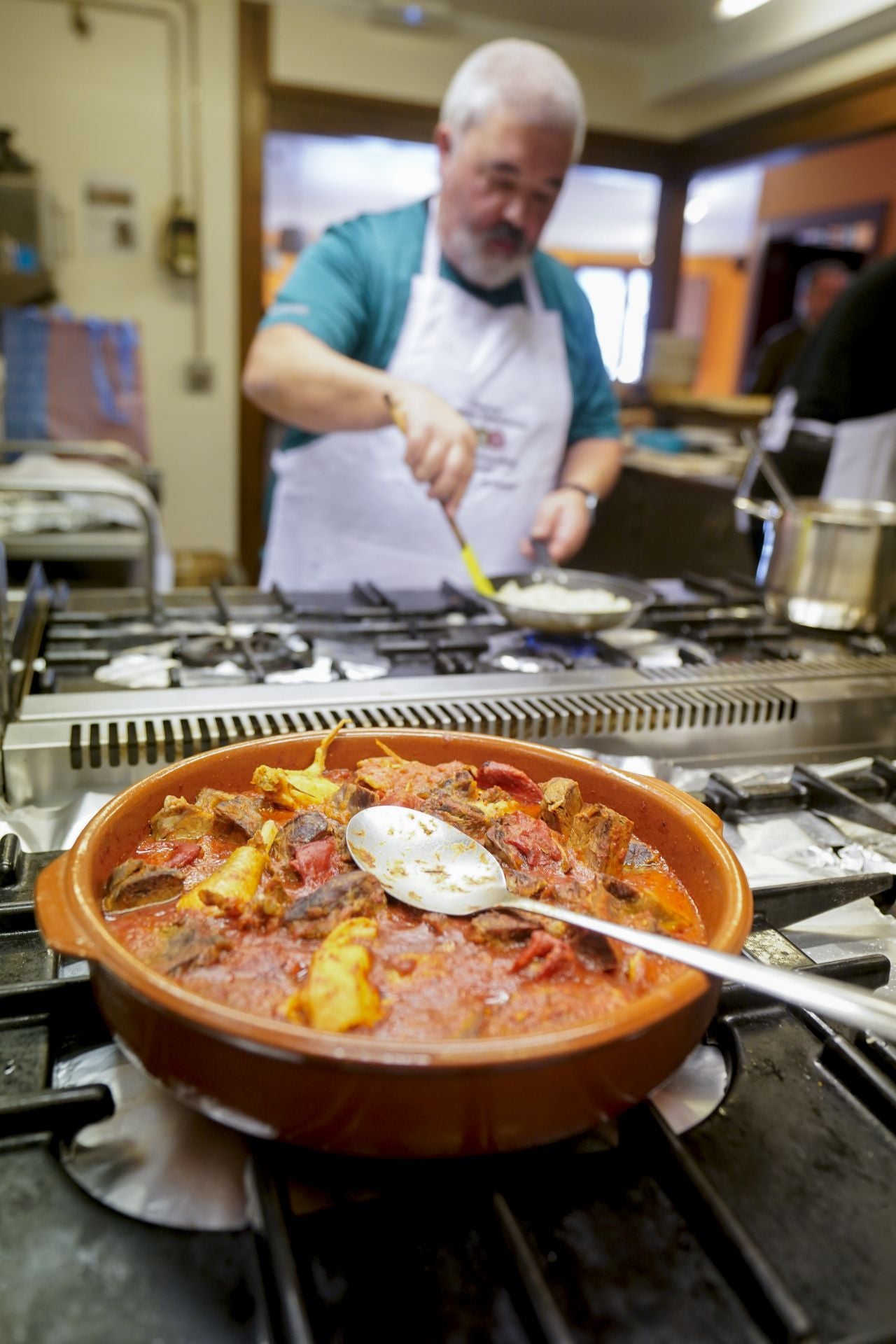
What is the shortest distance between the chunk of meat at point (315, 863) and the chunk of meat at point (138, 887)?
9 centimetres

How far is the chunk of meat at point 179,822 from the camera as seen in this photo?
78 centimetres

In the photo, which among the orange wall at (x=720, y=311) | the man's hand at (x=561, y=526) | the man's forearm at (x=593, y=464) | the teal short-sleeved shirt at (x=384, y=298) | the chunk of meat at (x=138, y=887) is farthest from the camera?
the orange wall at (x=720, y=311)

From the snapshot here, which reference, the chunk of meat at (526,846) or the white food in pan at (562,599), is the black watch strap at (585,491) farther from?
the chunk of meat at (526,846)

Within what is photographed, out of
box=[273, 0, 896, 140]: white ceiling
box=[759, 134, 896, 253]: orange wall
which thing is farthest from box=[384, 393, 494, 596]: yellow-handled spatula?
box=[759, 134, 896, 253]: orange wall

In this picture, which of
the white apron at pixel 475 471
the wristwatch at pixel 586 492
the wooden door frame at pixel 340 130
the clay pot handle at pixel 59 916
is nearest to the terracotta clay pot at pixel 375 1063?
the clay pot handle at pixel 59 916

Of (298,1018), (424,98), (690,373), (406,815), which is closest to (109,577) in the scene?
(406,815)

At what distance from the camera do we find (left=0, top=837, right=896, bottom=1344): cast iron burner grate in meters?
0.48

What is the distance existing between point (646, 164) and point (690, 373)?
1.20 m

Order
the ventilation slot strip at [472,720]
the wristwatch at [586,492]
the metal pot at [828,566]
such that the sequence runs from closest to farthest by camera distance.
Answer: the ventilation slot strip at [472,720], the metal pot at [828,566], the wristwatch at [586,492]

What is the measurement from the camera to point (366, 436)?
237 cm

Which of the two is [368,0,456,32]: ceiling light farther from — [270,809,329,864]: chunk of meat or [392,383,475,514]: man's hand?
[270,809,329,864]: chunk of meat

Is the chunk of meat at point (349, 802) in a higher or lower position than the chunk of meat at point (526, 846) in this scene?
higher

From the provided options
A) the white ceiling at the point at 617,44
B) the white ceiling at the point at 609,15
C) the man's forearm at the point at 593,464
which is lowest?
the man's forearm at the point at 593,464

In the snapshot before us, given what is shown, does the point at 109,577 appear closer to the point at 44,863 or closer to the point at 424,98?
the point at 44,863
